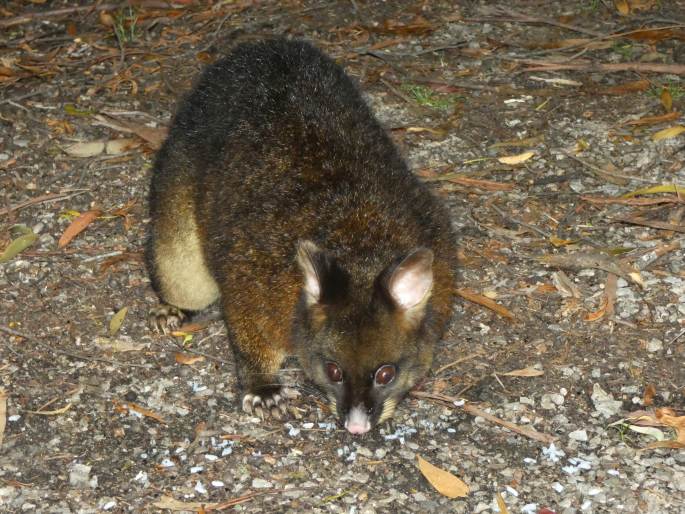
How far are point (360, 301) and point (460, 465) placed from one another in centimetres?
101

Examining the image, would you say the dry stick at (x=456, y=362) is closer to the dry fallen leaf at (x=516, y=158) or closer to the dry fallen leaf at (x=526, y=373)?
the dry fallen leaf at (x=526, y=373)

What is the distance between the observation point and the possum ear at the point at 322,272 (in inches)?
188

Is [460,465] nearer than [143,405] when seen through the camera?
Yes

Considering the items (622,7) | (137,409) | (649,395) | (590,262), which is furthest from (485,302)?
(622,7)

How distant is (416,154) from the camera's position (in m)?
7.44

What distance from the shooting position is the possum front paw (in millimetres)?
5512

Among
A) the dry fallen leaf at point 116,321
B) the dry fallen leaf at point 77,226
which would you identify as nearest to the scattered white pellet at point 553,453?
the dry fallen leaf at point 116,321

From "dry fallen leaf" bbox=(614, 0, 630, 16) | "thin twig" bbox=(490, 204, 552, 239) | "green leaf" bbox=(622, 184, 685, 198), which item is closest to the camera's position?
"thin twig" bbox=(490, 204, 552, 239)

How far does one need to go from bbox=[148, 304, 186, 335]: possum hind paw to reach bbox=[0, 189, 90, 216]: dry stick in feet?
4.57

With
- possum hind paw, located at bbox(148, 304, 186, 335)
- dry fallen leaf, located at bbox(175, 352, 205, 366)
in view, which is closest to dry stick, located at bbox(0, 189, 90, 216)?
possum hind paw, located at bbox(148, 304, 186, 335)

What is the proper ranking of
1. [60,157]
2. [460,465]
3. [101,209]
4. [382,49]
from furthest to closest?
[382,49], [60,157], [101,209], [460,465]

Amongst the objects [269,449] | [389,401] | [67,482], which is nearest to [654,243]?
[389,401]

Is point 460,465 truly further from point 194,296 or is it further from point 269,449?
point 194,296

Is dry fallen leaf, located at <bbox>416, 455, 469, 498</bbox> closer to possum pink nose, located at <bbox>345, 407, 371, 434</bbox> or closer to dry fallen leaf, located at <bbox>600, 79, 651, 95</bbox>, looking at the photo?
possum pink nose, located at <bbox>345, 407, 371, 434</bbox>
